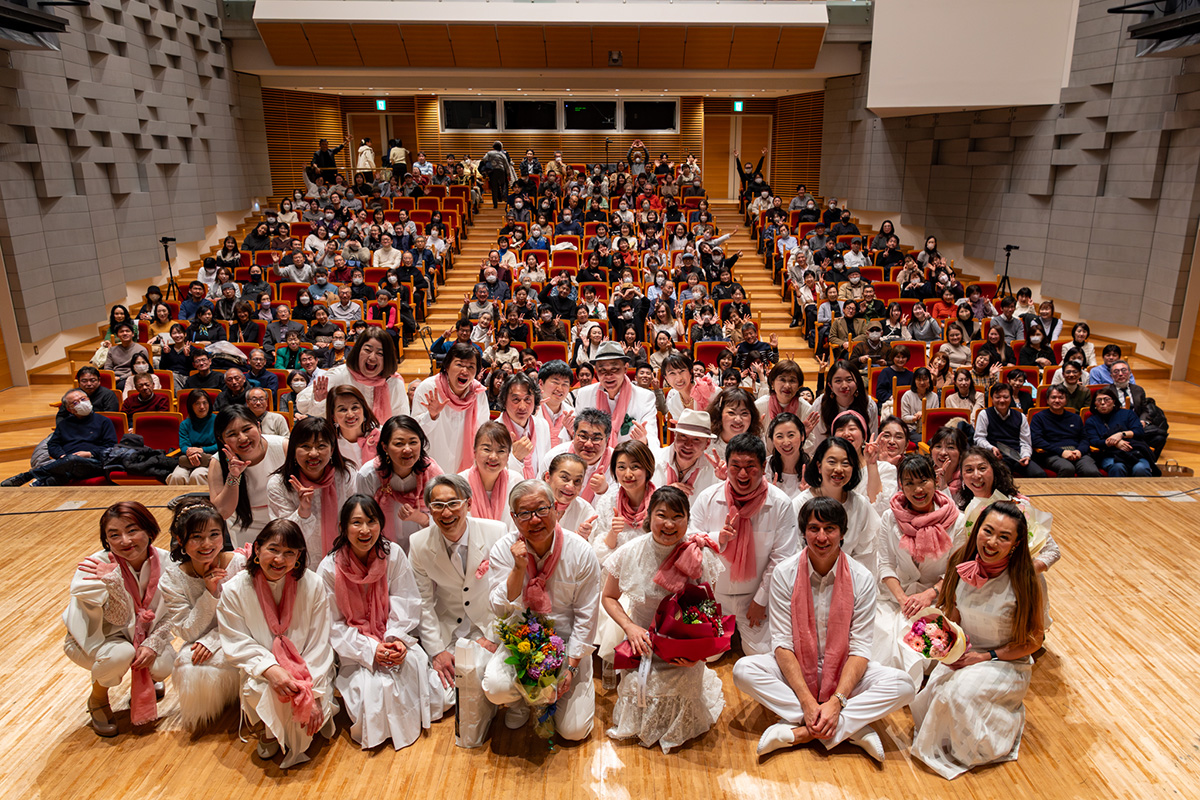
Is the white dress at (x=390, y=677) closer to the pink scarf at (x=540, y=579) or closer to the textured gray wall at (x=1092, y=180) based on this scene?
the pink scarf at (x=540, y=579)

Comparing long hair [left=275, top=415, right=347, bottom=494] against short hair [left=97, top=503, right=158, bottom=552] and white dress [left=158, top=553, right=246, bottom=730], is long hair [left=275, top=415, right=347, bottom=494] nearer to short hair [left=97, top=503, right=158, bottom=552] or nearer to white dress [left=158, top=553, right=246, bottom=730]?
white dress [left=158, top=553, right=246, bottom=730]

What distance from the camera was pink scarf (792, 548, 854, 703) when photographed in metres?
2.95

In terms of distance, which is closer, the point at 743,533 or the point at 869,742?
the point at 869,742

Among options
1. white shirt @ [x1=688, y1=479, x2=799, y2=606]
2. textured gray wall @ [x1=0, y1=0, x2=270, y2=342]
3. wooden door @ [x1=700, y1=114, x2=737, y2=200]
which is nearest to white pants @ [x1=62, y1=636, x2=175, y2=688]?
white shirt @ [x1=688, y1=479, x2=799, y2=606]

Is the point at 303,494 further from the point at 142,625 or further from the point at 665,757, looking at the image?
the point at 665,757

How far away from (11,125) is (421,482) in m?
8.04

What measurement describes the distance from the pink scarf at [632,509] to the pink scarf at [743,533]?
37 centimetres

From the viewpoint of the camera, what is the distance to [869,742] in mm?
2941

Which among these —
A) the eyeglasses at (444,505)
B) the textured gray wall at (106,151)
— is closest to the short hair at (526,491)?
the eyeglasses at (444,505)

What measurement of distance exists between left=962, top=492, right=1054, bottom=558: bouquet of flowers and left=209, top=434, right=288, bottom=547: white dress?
325 cm

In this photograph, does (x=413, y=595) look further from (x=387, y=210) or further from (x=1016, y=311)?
(x=387, y=210)

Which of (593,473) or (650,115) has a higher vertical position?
(650,115)

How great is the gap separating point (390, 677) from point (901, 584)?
2.34 m

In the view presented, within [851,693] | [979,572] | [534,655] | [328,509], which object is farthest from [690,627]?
[328,509]
